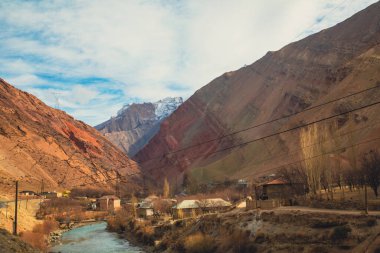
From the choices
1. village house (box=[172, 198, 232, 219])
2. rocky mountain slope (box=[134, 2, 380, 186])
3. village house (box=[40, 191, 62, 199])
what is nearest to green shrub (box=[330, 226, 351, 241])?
village house (box=[172, 198, 232, 219])

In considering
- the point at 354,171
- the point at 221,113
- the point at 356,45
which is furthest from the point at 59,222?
the point at 356,45

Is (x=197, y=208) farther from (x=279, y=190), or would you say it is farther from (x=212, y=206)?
(x=279, y=190)

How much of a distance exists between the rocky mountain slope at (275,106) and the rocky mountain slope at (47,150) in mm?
20382

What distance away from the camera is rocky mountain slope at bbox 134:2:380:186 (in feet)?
254

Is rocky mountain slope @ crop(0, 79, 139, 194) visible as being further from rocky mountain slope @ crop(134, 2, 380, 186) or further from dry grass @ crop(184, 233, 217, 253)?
dry grass @ crop(184, 233, 217, 253)

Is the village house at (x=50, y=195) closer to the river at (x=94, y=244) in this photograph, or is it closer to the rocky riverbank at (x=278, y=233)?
the river at (x=94, y=244)

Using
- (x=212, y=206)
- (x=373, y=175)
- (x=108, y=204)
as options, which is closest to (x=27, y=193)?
(x=108, y=204)

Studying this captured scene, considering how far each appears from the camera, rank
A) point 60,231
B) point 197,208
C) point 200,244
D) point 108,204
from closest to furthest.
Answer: point 200,244, point 197,208, point 60,231, point 108,204

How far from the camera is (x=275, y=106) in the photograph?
106 metres

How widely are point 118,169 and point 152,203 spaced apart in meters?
59.3

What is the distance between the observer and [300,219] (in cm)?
2536

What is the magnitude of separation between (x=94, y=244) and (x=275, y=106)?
73.1m

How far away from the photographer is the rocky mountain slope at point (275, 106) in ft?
254

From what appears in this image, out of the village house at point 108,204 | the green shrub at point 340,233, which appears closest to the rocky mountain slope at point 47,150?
the village house at point 108,204
